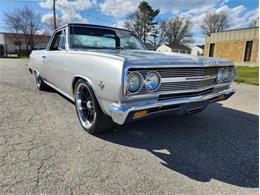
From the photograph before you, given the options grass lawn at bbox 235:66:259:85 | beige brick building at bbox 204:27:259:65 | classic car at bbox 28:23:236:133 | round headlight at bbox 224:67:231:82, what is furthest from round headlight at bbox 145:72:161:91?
beige brick building at bbox 204:27:259:65

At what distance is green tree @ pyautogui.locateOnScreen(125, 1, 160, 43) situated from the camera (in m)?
44.8

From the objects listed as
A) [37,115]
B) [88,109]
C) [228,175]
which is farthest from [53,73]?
[228,175]

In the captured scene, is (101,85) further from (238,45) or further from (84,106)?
(238,45)

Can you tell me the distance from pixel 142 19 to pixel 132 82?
46.2 meters

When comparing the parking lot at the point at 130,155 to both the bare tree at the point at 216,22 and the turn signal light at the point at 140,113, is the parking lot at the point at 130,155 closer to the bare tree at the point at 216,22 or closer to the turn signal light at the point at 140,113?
the turn signal light at the point at 140,113

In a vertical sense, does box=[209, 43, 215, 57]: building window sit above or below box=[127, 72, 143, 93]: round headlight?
above

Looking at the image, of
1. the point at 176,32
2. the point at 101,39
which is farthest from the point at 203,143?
the point at 176,32

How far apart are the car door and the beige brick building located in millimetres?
20336

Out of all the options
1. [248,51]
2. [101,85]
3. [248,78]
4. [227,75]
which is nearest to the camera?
[101,85]

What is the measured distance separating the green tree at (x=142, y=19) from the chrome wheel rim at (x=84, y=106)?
43.5 metres

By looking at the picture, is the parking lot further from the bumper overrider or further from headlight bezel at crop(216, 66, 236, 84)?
headlight bezel at crop(216, 66, 236, 84)

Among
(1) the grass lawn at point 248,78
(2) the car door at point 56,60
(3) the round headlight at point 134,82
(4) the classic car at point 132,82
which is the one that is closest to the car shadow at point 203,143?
(4) the classic car at point 132,82

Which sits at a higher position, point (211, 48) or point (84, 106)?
point (211, 48)

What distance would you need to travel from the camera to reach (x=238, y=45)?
21469 mm
